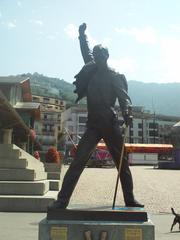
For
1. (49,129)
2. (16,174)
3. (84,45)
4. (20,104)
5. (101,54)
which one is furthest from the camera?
(49,129)

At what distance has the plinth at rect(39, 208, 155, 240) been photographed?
19.8ft

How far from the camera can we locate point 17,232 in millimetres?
9109

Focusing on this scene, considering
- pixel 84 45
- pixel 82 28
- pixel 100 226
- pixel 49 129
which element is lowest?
pixel 100 226

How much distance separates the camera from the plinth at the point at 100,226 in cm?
605

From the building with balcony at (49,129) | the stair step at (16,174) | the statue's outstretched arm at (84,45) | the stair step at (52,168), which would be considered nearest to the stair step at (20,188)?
the stair step at (16,174)

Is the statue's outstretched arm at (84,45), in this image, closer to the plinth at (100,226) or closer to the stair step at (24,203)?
the plinth at (100,226)

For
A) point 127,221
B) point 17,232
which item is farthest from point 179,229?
point 127,221

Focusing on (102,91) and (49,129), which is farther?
(49,129)

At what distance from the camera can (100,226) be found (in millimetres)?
6094

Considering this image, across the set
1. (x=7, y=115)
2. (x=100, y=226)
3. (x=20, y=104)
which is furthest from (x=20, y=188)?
(x=20, y=104)

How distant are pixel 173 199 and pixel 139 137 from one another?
112735mm

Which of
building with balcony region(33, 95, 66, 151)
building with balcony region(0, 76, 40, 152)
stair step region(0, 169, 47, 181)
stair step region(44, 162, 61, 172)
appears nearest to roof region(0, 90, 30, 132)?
stair step region(44, 162, 61, 172)

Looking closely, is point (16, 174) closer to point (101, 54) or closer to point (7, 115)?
point (101, 54)

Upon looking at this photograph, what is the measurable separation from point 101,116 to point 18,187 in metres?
7.34
